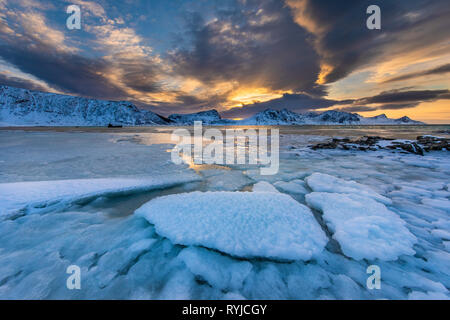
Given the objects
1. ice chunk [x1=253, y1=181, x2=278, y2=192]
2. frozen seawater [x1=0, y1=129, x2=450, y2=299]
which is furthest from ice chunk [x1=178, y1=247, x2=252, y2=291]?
ice chunk [x1=253, y1=181, x2=278, y2=192]

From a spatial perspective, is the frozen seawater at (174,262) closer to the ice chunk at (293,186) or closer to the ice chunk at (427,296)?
the ice chunk at (427,296)

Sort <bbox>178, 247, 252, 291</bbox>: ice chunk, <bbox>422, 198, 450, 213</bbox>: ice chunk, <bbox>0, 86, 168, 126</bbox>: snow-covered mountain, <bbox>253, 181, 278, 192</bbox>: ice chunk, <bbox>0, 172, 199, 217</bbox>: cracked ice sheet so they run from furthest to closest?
<bbox>0, 86, 168, 126</bbox>: snow-covered mountain < <bbox>253, 181, 278, 192</bbox>: ice chunk < <bbox>422, 198, 450, 213</bbox>: ice chunk < <bbox>0, 172, 199, 217</bbox>: cracked ice sheet < <bbox>178, 247, 252, 291</bbox>: ice chunk

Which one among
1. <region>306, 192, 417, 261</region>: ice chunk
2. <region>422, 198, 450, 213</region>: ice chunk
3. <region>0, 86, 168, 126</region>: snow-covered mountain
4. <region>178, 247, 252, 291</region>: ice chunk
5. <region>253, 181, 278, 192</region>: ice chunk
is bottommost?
<region>178, 247, 252, 291</region>: ice chunk

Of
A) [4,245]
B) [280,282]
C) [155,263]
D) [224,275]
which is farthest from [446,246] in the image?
[4,245]

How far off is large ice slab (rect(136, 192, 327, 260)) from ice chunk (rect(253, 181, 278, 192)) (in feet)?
2.56

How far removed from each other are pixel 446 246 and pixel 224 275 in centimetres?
273

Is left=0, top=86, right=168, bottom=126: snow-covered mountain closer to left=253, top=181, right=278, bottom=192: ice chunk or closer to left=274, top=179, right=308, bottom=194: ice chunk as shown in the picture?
left=253, top=181, right=278, bottom=192: ice chunk

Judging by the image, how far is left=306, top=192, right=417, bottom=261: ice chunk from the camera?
1921 millimetres

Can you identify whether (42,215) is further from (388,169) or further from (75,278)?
(388,169)

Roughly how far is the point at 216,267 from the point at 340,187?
3384 millimetres

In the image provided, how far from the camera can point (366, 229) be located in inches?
85.3

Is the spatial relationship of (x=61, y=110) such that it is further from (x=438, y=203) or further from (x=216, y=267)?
(x=438, y=203)

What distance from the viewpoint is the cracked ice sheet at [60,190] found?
2.67m
